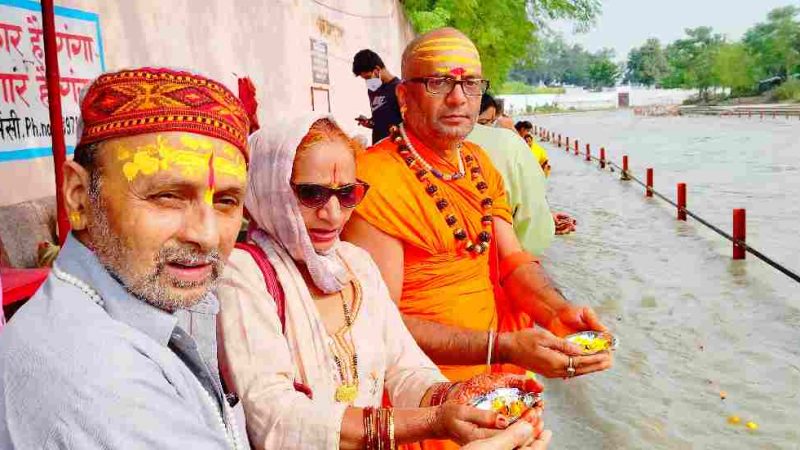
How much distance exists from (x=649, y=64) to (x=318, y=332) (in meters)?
143

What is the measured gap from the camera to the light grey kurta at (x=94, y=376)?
3.31ft

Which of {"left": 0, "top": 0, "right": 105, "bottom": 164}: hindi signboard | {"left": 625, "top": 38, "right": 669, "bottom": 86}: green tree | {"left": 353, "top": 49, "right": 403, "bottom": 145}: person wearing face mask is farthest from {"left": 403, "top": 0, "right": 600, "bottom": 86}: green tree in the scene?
{"left": 625, "top": 38, "right": 669, "bottom": 86}: green tree

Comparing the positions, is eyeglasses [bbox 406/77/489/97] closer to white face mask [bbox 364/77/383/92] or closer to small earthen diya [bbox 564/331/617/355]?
small earthen diya [bbox 564/331/617/355]

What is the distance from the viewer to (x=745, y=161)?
2558cm

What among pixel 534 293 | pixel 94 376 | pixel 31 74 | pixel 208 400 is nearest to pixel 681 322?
pixel 534 293

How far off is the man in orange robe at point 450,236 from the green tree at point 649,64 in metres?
138

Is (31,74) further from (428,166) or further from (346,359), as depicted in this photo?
(346,359)

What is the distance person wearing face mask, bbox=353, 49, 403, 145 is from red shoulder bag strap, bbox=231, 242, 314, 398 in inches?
155

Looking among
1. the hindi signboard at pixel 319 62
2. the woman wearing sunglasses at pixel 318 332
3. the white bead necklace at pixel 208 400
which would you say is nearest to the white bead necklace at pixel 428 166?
the woman wearing sunglasses at pixel 318 332

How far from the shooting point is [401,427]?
70.3 inches

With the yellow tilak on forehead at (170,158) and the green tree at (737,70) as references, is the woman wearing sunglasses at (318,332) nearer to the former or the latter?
the yellow tilak on forehead at (170,158)

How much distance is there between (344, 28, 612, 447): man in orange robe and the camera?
248 centimetres

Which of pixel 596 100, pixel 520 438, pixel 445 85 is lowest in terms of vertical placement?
pixel 520 438

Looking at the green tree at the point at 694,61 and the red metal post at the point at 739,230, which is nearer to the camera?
the red metal post at the point at 739,230
